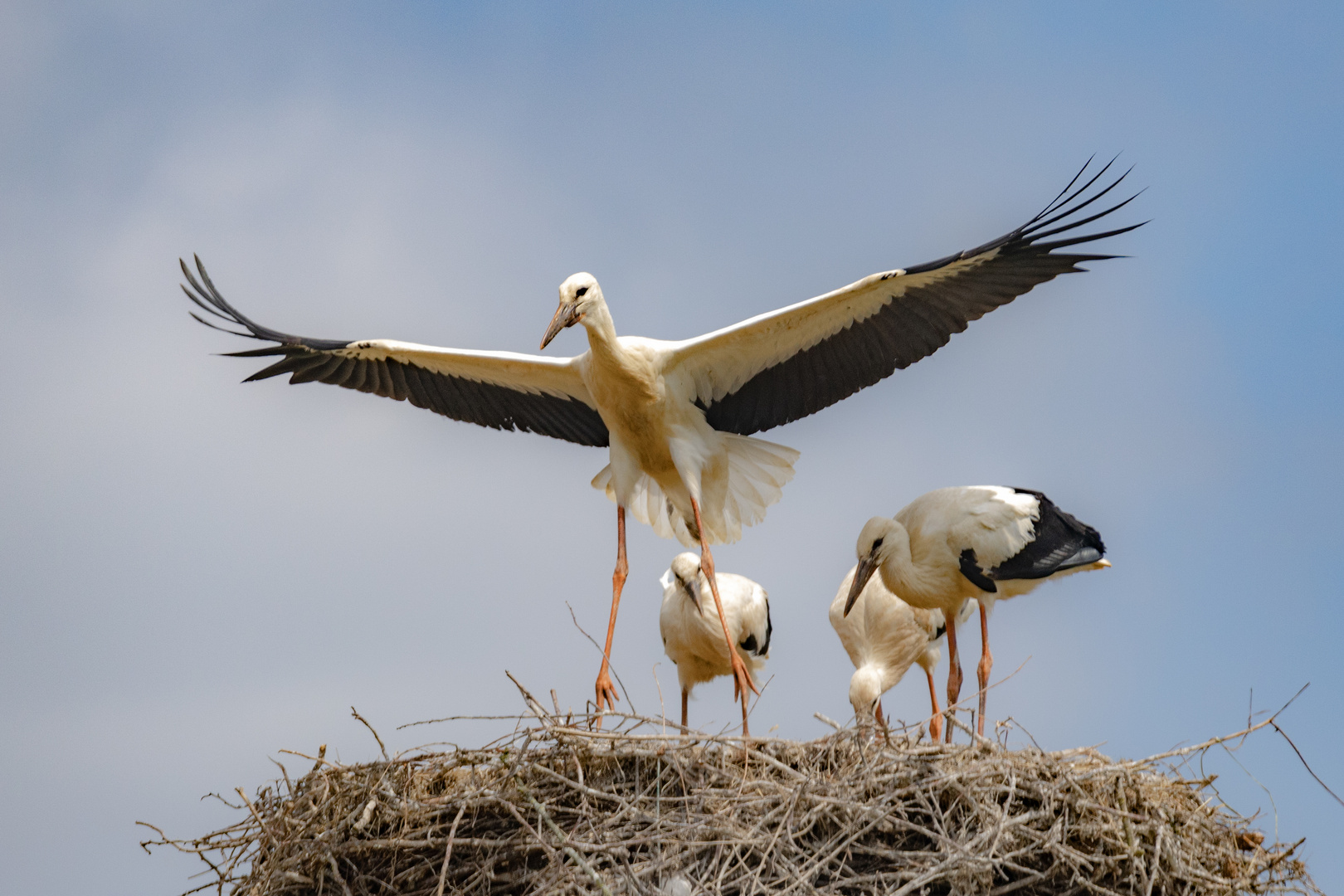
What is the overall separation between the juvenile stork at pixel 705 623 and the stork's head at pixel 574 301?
177cm

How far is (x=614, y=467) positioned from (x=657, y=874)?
8.39 ft

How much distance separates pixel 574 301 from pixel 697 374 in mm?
835

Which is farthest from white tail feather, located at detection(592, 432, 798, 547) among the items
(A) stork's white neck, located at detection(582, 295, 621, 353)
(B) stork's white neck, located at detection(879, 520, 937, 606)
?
(A) stork's white neck, located at detection(582, 295, 621, 353)

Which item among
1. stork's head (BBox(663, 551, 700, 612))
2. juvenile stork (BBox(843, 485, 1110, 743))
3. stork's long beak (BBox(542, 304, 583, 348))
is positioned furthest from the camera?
stork's head (BBox(663, 551, 700, 612))

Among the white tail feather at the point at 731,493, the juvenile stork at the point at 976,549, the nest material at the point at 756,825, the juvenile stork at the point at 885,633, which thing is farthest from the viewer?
the juvenile stork at the point at 885,633

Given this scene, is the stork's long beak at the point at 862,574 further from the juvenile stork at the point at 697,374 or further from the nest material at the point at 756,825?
the nest material at the point at 756,825

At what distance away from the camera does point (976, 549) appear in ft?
21.1

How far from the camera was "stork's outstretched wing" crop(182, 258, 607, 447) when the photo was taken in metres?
6.63

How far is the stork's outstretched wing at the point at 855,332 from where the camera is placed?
5816 mm

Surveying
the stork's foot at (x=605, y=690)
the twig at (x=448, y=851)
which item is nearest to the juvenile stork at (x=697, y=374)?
the stork's foot at (x=605, y=690)

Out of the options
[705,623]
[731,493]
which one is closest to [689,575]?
[705,623]

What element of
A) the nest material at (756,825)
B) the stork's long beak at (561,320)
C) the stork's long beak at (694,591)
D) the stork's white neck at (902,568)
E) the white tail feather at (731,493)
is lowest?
the nest material at (756,825)

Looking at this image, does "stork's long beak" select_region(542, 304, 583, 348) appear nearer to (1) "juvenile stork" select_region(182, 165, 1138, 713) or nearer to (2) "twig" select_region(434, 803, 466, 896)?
(1) "juvenile stork" select_region(182, 165, 1138, 713)

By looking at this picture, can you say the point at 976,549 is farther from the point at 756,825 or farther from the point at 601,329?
the point at 756,825
